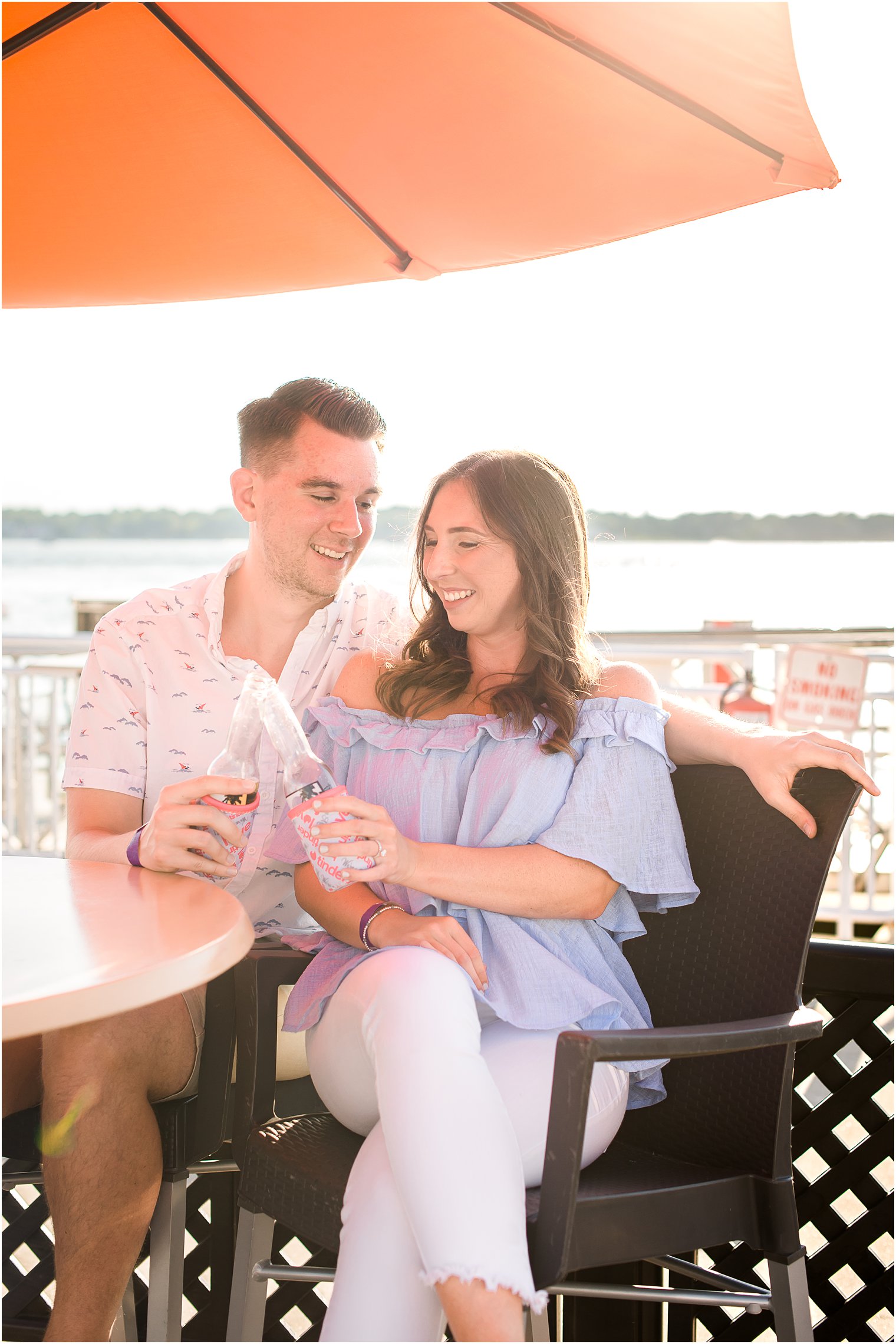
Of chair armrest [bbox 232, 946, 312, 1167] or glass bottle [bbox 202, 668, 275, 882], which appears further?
chair armrest [bbox 232, 946, 312, 1167]

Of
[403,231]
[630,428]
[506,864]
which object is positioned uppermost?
[630,428]

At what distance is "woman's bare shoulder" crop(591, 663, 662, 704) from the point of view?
188 cm

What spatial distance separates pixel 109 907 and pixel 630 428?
1419 cm

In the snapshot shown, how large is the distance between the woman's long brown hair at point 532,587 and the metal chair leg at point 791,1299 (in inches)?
36.6

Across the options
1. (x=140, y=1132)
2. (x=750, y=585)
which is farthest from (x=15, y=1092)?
(x=750, y=585)

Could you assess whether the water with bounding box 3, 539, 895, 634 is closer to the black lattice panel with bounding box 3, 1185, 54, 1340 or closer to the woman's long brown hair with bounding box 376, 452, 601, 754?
the woman's long brown hair with bounding box 376, 452, 601, 754

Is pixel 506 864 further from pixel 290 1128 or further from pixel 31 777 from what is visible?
pixel 31 777

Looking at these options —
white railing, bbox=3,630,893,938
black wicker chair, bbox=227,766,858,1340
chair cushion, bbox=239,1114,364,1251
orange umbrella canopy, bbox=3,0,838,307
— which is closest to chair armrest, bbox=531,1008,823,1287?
black wicker chair, bbox=227,766,858,1340

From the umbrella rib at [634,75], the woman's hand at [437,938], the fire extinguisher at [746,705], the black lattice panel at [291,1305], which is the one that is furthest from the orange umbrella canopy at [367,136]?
the fire extinguisher at [746,705]

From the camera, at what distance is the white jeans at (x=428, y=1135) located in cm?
123

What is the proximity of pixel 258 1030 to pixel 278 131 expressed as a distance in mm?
1738

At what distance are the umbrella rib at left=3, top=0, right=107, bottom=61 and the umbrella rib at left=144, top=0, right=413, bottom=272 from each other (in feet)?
0.48

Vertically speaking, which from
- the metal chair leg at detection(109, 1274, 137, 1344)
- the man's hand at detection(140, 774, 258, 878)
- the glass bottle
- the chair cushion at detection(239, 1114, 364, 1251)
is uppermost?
the glass bottle

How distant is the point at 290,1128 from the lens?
5.30 ft
